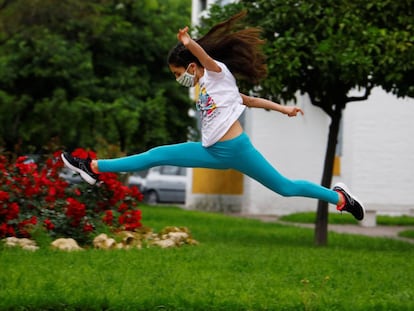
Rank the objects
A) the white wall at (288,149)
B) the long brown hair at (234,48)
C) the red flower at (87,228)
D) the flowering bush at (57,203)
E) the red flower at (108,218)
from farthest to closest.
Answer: the white wall at (288,149) < the red flower at (108,218) < the red flower at (87,228) < the flowering bush at (57,203) < the long brown hair at (234,48)

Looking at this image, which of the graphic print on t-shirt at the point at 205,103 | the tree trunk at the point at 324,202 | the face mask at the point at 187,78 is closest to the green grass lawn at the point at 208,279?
the tree trunk at the point at 324,202

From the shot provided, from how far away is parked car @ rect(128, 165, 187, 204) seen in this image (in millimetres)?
29891

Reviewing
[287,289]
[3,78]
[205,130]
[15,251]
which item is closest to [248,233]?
[15,251]

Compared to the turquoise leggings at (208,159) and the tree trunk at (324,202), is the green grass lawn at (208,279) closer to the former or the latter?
the turquoise leggings at (208,159)

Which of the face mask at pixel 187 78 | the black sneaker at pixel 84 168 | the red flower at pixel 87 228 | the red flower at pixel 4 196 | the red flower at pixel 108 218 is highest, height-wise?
the face mask at pixel 187 78

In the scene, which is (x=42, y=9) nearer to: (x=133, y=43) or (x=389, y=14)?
(x=133, y=43)

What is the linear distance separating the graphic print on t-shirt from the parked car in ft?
74.5

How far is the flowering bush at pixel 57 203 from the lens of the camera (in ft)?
36.0

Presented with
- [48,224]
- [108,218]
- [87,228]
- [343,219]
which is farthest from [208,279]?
[343,219]

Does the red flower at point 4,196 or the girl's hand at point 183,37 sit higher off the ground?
the girl's hand at point 183,37

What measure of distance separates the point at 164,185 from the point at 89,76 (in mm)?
6322

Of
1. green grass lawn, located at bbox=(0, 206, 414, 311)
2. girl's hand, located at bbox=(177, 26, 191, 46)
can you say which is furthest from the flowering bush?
girl's hand, located at bbox=(177, 26, 191, 46)

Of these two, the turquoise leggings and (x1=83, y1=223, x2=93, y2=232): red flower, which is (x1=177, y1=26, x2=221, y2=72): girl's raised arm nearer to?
the turquoise leggings

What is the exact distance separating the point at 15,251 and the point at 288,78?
4.64m
